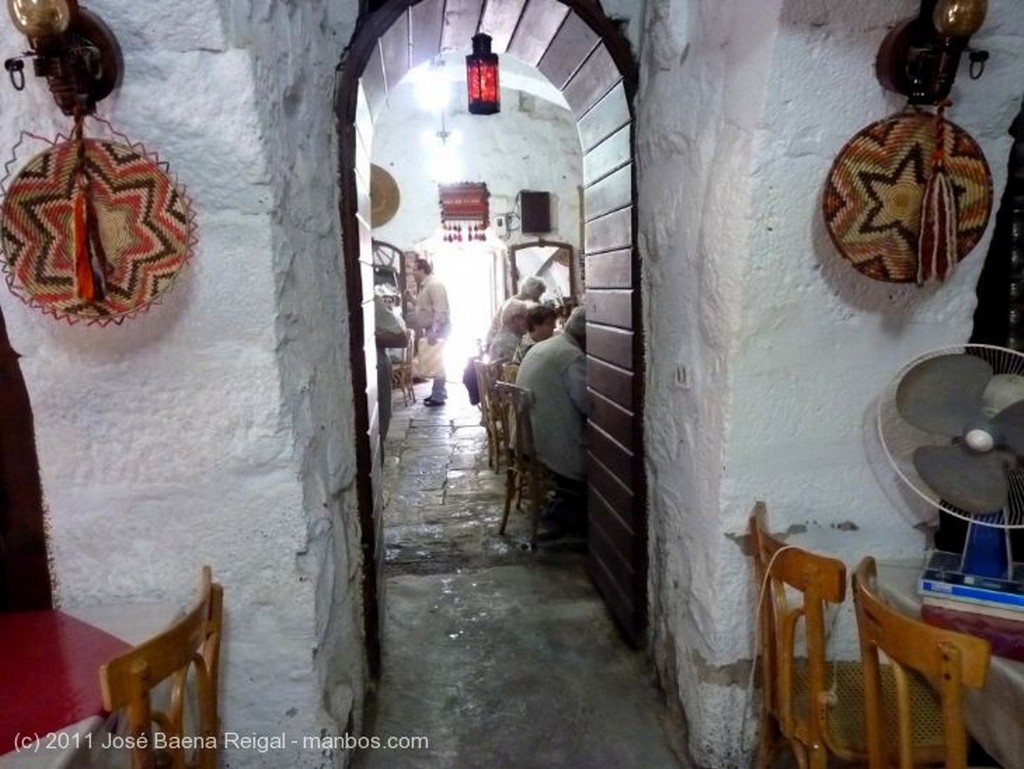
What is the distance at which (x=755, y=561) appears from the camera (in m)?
1.64

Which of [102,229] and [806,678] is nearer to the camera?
[102,229]

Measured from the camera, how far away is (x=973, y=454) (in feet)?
4.51

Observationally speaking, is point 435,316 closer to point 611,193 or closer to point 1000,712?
point 611,193

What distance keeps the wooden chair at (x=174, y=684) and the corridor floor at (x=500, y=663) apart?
27.8 inches

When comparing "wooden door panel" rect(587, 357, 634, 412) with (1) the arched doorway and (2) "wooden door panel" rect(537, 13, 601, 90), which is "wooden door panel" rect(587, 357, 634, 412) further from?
(2) "wooden door panel" rect(537, 13, 601, 90)

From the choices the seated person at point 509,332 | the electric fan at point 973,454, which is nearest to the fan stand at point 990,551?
the electric fan at point 973,454

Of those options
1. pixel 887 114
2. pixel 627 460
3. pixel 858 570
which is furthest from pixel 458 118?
pixel 858 570

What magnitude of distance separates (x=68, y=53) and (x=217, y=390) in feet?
2.06

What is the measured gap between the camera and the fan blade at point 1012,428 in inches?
53.1

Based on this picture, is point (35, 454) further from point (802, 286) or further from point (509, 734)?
point (802, 286)

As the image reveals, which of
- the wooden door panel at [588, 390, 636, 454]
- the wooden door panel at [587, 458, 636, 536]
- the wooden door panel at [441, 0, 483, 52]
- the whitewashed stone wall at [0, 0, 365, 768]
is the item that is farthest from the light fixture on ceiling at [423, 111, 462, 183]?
the whitewashed stone wall at [0, 0, 365, 768]

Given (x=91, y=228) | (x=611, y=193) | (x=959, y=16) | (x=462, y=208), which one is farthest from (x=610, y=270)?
(x=462, y=208)

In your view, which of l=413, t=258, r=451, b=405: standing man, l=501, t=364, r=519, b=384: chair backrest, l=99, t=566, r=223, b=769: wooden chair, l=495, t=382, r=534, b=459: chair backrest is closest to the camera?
l=99, t=566, r=223, b=769: wooden chair

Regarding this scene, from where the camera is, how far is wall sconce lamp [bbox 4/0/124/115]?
1.10 meters
